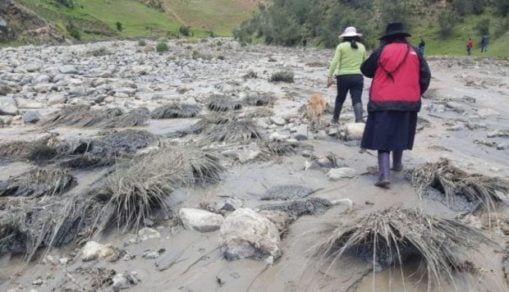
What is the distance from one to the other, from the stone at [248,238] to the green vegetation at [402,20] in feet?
92.8

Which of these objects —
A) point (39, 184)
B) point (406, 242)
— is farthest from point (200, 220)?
point (39, 184)

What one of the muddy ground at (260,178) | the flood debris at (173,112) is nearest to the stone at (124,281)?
the muddy ground at (260,178)

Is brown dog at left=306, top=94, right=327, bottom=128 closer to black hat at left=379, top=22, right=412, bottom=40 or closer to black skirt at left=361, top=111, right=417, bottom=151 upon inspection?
black skirt at left=361, top=111, right=417, bottom=151

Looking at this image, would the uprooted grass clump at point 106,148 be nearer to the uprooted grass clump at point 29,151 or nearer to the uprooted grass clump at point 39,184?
the uprooted grass clump at point 29,151

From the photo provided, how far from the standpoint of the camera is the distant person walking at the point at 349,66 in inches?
359

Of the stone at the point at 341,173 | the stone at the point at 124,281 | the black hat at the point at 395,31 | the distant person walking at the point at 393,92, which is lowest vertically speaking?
the stone at the point at 341,173

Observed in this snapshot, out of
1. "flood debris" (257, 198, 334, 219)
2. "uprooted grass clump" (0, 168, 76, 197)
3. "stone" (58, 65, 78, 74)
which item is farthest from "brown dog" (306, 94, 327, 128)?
"stone" (58, 65, 78, 74)

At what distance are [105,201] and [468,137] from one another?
6.19 metres

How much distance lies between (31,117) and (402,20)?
35.0 meters

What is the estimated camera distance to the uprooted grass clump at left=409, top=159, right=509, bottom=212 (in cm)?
540

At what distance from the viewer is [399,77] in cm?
589

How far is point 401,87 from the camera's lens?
19.3 ft

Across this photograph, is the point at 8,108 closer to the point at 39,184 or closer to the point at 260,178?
the point at 39,184

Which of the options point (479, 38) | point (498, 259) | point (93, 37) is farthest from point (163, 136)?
point (93, 37)
